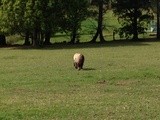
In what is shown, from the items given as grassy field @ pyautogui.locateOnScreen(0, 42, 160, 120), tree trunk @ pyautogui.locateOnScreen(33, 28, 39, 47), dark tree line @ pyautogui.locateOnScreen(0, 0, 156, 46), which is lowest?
grassy field @ pyautogui.locateOnScreen(0, 42, 160, 120)

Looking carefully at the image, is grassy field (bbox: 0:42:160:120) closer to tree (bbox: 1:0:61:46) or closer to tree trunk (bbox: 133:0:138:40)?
tree (bbox: 1:0:61:46)

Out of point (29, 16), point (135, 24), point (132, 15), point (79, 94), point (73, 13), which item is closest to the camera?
point (79, 94)

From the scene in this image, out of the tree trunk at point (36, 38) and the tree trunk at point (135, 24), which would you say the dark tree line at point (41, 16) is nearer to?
the tree trunk at point (36, 38)

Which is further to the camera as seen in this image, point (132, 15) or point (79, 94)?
point (132, 15)

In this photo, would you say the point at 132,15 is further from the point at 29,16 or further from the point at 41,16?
the point at 29,16

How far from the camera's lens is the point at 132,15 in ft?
185

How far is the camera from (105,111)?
12.7 m

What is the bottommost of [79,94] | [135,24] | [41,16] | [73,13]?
[79,94]

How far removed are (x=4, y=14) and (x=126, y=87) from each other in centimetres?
2996

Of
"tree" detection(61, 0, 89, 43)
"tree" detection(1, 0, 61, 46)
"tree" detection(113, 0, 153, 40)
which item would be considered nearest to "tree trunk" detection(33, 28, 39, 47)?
"tree" detection(1, 0, 61, 46)

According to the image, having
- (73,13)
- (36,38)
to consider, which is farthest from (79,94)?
(73,13)

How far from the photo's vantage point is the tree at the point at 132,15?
56188 millimetres

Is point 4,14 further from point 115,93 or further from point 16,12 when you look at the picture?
point 115,93

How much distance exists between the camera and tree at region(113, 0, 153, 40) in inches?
2212
